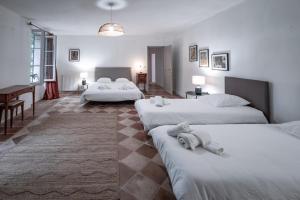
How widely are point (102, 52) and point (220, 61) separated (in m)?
5.12

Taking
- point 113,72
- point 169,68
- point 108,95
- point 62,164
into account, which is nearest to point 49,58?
point 113,72

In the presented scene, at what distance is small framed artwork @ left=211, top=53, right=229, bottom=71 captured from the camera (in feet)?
13.1

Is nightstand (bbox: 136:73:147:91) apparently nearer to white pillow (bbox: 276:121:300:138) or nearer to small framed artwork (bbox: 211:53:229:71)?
small framed artwork (bbox: 211:53:229:71)

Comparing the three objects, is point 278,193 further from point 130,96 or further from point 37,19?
point 37,19

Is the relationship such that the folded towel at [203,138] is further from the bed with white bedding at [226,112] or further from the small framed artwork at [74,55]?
the small framed artwork at [74,55]

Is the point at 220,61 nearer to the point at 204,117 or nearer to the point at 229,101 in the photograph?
the point at 229,101

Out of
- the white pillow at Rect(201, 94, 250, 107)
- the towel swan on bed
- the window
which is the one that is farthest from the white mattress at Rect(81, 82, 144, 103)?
the towel swan on bed

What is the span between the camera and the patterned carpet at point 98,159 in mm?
1869

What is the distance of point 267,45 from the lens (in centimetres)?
294

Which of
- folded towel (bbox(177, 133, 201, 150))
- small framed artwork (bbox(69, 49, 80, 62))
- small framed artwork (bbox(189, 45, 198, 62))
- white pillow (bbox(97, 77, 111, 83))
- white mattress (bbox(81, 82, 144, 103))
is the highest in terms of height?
small framed artwork (bbox(69, 49, 80, 62))

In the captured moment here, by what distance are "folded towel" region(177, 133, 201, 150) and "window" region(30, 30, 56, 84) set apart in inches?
219

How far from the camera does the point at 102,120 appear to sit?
4289mm

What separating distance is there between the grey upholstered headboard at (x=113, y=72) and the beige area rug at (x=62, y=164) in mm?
4260

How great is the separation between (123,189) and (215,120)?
1698 mm
